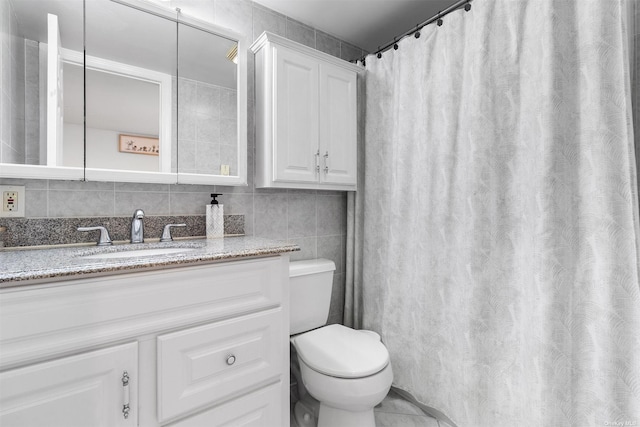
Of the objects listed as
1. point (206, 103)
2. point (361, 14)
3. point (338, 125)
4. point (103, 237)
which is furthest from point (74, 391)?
point (361, 14)

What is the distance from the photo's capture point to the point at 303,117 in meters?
1.66

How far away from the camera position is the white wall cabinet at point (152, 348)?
773mm

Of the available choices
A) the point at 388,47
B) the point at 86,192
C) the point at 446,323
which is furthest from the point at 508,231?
the point at 86,192

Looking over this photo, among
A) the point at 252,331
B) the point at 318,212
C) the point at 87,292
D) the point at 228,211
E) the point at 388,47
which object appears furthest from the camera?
the point at 318,212

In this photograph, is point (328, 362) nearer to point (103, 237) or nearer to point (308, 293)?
point (308, 293)

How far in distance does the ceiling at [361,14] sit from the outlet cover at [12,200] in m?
1.49

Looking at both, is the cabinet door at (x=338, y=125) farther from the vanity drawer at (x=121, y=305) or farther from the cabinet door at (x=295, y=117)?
the vanity drawer at (x=121, y=305)

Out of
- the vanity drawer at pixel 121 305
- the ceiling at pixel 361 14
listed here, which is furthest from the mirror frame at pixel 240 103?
the vanity drawer at pixel 121 305

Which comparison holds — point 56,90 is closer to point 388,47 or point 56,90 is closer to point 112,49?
point 112,49

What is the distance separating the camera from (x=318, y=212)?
6.53 ft

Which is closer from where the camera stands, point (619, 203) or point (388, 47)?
point (619, 203)

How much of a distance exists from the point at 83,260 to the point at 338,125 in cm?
139

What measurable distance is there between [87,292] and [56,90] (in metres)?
0.87

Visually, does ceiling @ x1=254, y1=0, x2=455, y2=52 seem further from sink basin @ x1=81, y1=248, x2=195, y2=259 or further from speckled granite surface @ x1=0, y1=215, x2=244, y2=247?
sink basin @ x1=81, y1=248, x2=195, y2=259
